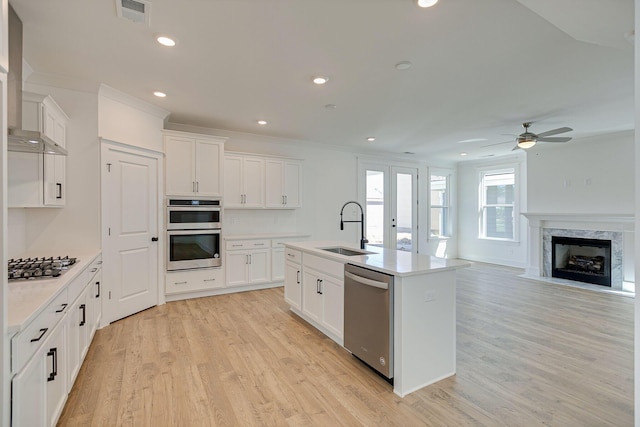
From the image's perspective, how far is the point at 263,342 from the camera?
3.15 m

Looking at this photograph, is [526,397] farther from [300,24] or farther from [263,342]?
[300,24]

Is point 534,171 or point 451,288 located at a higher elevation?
point 534,171

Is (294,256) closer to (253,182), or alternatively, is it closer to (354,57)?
(253,182)

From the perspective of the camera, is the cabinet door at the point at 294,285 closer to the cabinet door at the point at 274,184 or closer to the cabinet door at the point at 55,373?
the cabinet door at the point at 274,184

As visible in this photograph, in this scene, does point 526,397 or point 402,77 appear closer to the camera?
point 526,397

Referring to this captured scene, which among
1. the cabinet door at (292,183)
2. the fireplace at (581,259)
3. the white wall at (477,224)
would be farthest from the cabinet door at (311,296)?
the white wall at (477,224)

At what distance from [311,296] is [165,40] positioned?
2734 millimetres

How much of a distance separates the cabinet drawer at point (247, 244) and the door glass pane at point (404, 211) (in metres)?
3.53

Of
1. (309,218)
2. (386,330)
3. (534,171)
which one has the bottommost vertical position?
(386,330)

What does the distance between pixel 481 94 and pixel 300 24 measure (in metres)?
2.41

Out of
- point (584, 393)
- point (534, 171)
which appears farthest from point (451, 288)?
point (534, 171)

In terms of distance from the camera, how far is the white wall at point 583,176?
529cm

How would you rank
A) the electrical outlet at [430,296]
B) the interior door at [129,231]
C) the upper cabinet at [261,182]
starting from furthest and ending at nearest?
the upper cabinet at [261,182], the interior door at [129,231], the electrical outlet at [430,296]

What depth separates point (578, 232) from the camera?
5.79 m
